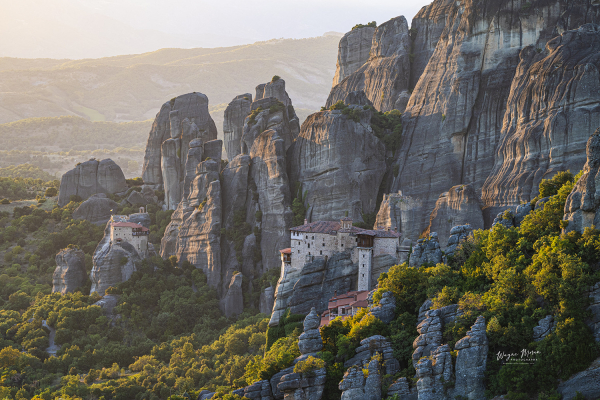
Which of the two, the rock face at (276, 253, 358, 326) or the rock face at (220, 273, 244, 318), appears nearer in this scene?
the rock face at (276, 253, 358, 326)

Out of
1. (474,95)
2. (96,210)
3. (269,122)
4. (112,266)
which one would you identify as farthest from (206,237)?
(474,95)

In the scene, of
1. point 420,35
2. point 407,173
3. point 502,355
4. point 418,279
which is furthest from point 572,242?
point 420,35

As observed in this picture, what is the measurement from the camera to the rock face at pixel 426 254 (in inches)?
2051

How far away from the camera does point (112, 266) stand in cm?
8050

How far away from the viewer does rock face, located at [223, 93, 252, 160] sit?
10056cm

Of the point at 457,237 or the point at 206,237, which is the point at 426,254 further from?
the point at 206,237

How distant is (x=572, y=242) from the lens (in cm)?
4178

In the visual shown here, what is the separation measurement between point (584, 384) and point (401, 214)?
36281 mm

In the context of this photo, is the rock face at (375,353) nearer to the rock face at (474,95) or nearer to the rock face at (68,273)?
the rock face at (474,95)

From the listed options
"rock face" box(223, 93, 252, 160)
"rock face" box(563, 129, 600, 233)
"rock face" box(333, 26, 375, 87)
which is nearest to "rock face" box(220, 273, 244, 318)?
"rock face" box(223, 93, 252, 160)

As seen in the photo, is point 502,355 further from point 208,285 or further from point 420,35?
point 420,35

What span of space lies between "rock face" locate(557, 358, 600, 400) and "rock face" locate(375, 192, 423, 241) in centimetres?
3272

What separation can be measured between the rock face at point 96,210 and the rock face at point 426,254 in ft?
182

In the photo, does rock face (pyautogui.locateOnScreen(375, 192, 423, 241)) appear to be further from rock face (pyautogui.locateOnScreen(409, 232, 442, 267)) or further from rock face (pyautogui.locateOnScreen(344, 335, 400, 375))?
rock face (pyautogui.locateOnScreen(344, 335, 400, 375))
